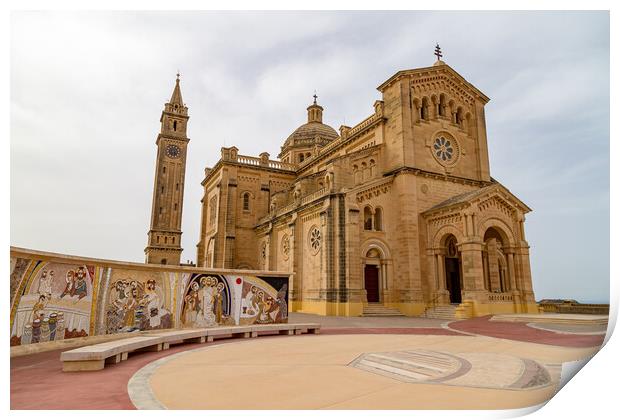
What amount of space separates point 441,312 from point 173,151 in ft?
154

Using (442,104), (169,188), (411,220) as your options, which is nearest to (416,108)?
(442,104)

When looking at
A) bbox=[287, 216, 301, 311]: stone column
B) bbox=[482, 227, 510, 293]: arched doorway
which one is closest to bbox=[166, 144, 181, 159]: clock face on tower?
bbox=[287, 216, 301, 311]: stone column

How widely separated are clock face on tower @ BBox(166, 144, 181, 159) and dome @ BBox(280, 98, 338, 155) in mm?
16276

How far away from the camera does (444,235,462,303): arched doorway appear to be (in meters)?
27.8

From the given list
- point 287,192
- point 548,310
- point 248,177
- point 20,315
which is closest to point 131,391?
point 20,315

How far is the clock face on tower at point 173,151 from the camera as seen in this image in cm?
5633

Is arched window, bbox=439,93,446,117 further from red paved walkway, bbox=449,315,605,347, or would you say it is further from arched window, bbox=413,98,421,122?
red paved walkway, bbox=449,315,605,347

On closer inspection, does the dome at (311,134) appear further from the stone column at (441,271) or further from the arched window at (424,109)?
the stone column at (441,271)

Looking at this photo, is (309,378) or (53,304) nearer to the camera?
(309,378)

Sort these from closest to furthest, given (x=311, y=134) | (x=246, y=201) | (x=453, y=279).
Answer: (x=453, y=279) → (x=246, y=201) → (x=311, y=134)

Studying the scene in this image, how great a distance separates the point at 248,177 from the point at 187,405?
125 ft

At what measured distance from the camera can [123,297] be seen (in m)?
11.6

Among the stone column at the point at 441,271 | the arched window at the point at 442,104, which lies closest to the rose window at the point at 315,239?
the stone column at the point at 441,271

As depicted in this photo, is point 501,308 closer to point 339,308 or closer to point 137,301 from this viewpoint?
point 339,308
